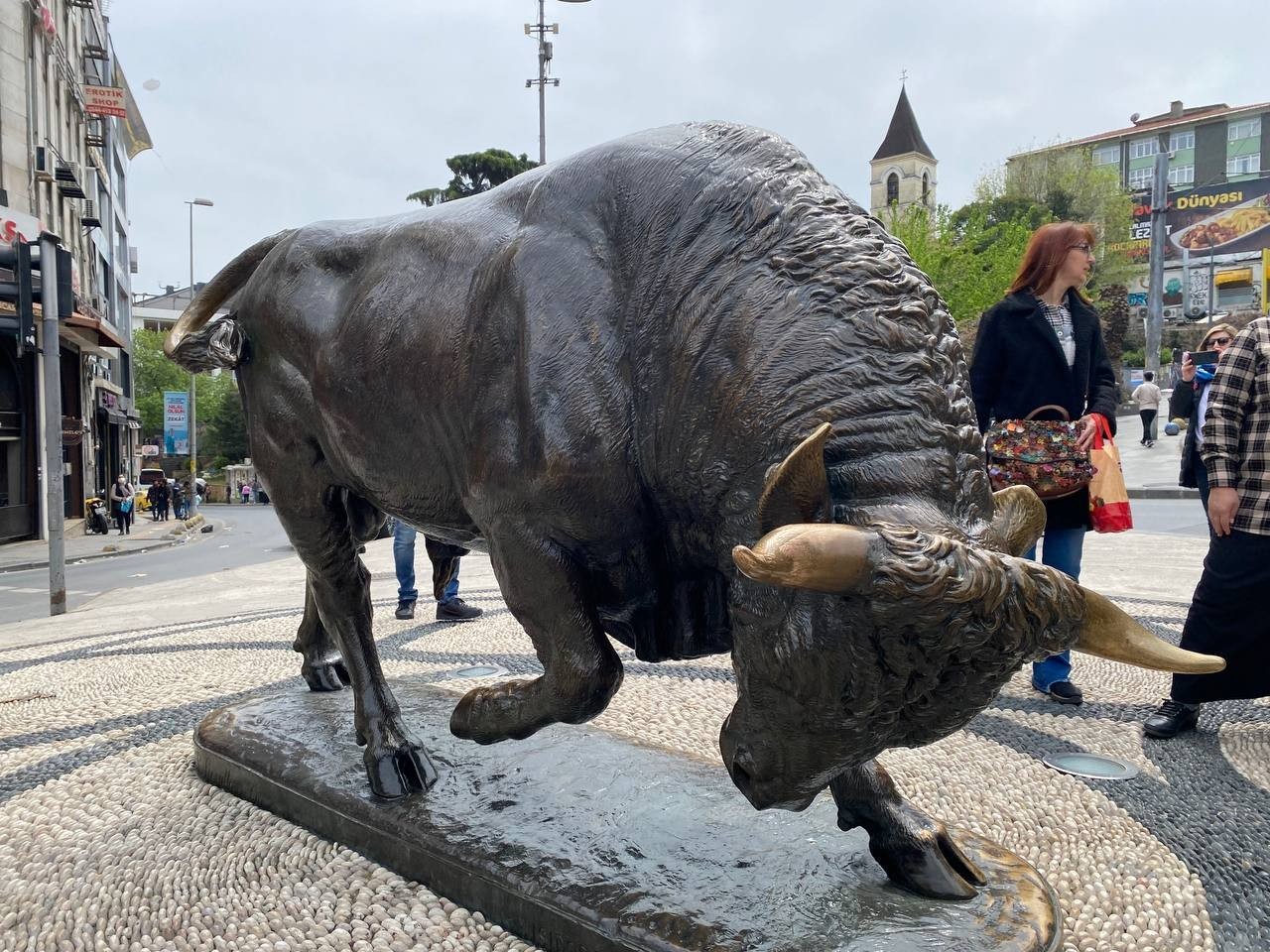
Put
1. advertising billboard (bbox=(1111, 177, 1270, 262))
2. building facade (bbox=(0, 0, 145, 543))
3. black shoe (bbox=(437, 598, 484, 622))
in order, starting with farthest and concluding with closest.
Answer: advertising billboard (bbox=(1111, 177, 1270, 262)), building facade (bbox=(0, 0, 145, 543)), black shoe (bbox=(437, 598, 484, 622))

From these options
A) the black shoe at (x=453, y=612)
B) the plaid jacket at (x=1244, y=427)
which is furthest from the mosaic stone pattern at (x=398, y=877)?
the black shoe at (x=453, y=612)

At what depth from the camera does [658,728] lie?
3693 millimetres

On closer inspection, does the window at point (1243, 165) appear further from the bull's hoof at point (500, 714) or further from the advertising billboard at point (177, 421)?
the bull's hoof at point (500, 714)

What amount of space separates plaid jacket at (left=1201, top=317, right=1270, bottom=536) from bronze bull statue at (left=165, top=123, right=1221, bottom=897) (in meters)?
2.51

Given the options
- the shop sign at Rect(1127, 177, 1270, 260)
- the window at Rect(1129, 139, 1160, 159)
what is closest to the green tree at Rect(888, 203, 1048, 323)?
the shop sign at Rect(1127, 177, 1270, 260)

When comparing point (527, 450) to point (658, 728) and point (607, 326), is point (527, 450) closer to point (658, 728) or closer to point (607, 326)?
point (607, 326)

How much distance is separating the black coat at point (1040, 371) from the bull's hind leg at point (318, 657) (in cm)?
312

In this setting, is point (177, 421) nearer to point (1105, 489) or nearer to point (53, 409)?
point (53, 409)

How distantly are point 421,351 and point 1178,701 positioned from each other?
3405mm

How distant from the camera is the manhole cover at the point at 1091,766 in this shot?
10.8 feet

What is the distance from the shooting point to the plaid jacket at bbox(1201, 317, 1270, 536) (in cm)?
367

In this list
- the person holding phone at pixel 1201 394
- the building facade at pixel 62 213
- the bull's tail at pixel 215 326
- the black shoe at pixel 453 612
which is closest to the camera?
the bull's tail at pixel 215 326

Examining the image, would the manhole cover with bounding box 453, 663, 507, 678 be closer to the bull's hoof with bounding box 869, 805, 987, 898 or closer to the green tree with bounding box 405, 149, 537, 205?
the bull's hoof with bounding box 869, 805, 987, 898

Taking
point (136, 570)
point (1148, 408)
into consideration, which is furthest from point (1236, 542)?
point (1148, 408)
